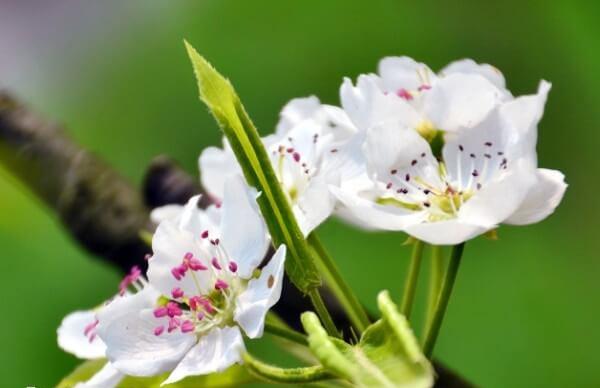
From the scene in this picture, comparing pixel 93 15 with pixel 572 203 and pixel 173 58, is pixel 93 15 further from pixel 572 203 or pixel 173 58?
pixel 572 203

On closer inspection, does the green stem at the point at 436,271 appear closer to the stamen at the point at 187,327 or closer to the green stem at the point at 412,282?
the green stem at the point at 412,282

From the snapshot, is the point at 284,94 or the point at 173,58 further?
the point at 173,58

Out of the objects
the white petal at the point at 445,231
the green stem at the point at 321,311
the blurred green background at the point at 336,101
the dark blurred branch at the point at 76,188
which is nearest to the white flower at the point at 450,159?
the white petal at the point at 445,231

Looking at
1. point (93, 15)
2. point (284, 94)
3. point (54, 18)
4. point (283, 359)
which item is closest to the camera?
point (283, 359)

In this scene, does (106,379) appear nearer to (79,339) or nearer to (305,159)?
(79,339)

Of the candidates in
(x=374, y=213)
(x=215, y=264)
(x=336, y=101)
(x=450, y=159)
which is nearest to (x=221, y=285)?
(x=215, y=264)

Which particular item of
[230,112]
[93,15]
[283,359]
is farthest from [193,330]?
Answer: [93,15]

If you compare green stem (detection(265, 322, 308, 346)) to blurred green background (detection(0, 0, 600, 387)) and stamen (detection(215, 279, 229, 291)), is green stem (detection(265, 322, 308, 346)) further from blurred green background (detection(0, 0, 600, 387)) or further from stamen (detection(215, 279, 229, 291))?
blurred green background (detection(0, 0, 600, 387))

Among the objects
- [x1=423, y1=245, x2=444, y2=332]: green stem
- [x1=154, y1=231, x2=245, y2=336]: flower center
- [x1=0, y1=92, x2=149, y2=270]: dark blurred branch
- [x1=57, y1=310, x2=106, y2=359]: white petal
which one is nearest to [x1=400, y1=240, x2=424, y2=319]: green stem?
[x1=423, y1=245, x2=444, y2=332]: green stem
